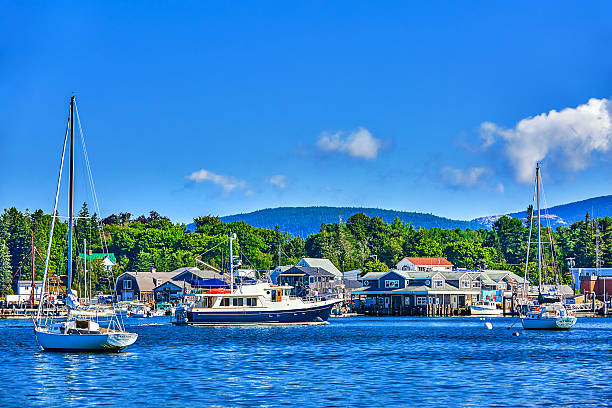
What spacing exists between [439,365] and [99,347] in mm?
21022

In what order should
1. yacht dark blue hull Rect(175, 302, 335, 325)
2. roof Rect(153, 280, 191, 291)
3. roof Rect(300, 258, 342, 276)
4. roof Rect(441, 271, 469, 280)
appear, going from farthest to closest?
roof Rect(300, 258, 342, 276) → roof Rect(153, 280, 191, 291) → roof Rect(441, 271, 469, 280) → yacht dark blue hull Rect(175, 302, 335, 325)

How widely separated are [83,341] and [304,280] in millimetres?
124253

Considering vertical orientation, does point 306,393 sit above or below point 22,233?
below

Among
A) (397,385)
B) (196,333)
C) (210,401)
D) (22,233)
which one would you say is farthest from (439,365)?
(22,233)

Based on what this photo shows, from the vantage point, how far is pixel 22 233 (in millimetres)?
199375

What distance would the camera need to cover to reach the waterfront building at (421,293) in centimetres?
15362

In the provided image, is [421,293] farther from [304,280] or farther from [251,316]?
[251,316]

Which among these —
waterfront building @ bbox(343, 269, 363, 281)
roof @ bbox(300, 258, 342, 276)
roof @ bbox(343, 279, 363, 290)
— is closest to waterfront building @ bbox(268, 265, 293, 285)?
roof @ bbox(300, 258, 342, 276)

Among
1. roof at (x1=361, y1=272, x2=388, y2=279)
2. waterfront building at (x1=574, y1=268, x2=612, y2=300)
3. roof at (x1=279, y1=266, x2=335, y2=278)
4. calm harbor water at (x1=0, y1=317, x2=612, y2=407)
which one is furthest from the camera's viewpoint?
roof at (x1=279, y1=266, x2=335, y2=278)

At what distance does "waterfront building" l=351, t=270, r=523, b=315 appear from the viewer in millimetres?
153625

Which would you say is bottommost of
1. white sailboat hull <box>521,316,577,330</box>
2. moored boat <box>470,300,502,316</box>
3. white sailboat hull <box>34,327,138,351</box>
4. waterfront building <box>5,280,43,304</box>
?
moored boat <box>470,300,502,316</box>

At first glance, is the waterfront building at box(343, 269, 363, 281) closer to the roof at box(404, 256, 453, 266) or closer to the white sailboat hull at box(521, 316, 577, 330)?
the roof at box(404, 256, 453, 266)

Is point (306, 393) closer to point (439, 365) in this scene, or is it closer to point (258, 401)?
point (258, 401)

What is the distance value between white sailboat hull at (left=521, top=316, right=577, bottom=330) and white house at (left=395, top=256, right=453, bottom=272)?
308 feet
